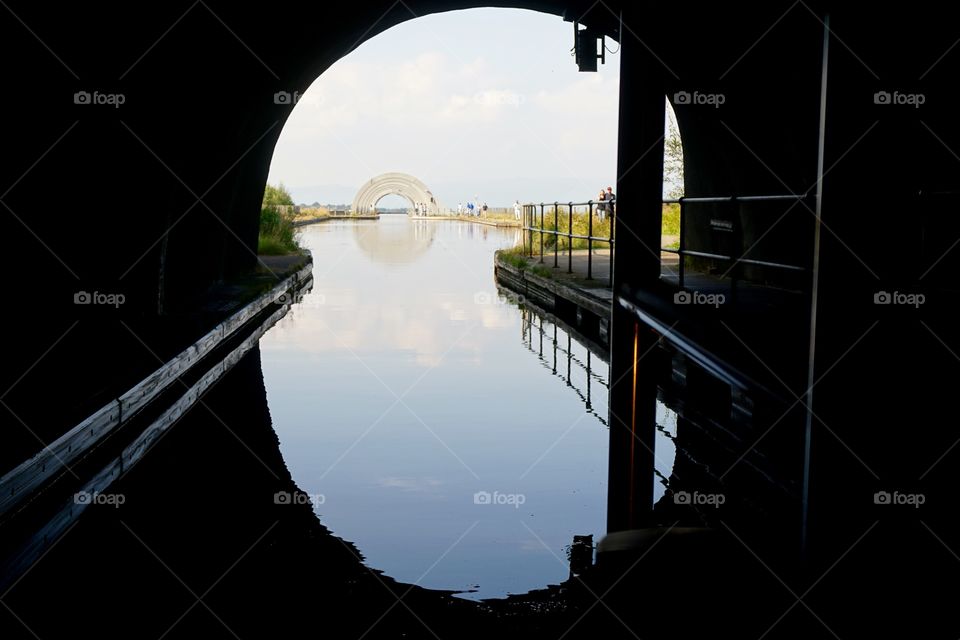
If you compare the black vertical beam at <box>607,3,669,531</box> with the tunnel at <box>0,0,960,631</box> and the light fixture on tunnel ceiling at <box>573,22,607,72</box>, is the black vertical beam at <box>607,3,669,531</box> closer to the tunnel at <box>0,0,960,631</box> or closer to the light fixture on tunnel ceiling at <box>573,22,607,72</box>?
the tunnel at <box>0,0,960,631</box>

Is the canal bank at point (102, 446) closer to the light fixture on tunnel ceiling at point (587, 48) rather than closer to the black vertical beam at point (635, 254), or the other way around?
the black vertical beam at point (635, 254)

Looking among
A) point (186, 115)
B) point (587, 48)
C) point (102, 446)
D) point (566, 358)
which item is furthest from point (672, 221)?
point (102, 446)

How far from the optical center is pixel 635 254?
5.57 metres

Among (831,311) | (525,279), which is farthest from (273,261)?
(831,311)

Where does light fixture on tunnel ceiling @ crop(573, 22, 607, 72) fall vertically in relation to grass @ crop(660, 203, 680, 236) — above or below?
above

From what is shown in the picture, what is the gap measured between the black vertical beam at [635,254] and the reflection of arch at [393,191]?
4099 inches

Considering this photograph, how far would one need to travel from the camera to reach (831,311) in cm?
220

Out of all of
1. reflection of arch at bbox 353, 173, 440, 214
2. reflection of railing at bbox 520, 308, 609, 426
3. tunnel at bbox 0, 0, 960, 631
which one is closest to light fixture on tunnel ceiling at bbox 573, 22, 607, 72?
tunnel at bbox 0, 0, 960, 631

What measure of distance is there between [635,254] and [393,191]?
116784 millimetres

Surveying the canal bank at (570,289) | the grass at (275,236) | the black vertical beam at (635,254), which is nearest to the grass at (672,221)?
the canal bank at (570,289)

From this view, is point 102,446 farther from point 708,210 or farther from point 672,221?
point 672,221

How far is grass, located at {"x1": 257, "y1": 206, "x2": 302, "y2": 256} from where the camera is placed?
24.5m

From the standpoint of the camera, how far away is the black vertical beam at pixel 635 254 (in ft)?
16.9

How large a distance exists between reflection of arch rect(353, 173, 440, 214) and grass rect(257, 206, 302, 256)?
82.0m
